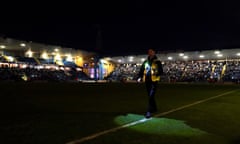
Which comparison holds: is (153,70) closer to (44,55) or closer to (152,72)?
(152,72)

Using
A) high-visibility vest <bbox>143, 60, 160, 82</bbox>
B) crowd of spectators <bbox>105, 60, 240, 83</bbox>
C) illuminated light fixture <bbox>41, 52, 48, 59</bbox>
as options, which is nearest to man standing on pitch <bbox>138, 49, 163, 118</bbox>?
high-visibility vest <bbox>143, 60, 160, 82</bbox>

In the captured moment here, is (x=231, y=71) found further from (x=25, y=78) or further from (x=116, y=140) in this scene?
(x=116, y=140)

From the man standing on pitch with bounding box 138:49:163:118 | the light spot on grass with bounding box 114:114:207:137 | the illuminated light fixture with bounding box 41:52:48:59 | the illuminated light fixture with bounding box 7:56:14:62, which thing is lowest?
the light spot on grass with bounding box 114:114:207:137

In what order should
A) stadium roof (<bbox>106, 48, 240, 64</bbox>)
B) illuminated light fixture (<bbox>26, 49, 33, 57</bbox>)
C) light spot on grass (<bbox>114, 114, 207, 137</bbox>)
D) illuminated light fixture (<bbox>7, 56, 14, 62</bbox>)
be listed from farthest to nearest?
illuminated light fixture (<bbox>26, 49, 33, 57</bbox>) → illuminated light fixture (<bbox>7, 56, 14, 62</bbox>) → stadium roof (<bbox>106, 48, 240, 64</bbox>) → light spot on grass (<bbox>114, 114, 207, 137</bbox>)

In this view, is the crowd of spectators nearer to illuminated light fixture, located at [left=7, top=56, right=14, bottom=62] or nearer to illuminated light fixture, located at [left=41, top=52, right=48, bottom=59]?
illuminated light fixture, located at [left=41, top=52, right=48, bottom=59]

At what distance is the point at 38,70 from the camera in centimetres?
4788

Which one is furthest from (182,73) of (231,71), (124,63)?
(124,63)

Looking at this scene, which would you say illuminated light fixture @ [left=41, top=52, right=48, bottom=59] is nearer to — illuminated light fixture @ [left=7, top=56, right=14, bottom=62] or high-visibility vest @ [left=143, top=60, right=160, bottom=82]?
illuminated light fixture @ [left=7, top=56, right=14, bottom=62]

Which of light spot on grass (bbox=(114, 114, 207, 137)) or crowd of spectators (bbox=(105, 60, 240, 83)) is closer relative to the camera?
light spot on grass (bbox=(114, 114, 207, 137))

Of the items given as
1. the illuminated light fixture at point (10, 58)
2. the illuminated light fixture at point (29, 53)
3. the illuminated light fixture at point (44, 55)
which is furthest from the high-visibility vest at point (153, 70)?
the illuminated light fixture at point (44, 55)

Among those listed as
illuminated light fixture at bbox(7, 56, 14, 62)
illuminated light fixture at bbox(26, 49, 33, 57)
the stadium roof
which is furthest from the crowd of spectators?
illuminated light fixture at bbox(7, 56, 14, 62)

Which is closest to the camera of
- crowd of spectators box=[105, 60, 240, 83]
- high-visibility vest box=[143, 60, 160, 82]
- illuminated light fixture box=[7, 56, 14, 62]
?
high-visibility vest box=[143, 60, 160, 82]

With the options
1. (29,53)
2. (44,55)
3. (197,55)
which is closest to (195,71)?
(197,55)

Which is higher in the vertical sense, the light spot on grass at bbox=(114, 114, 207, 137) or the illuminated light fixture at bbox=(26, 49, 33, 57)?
the illuminated light fixture at bbox=(26, 49, 33, 57)
